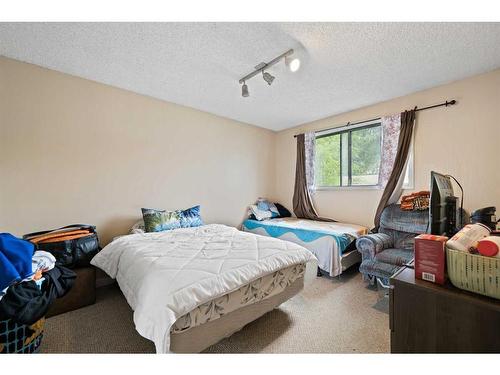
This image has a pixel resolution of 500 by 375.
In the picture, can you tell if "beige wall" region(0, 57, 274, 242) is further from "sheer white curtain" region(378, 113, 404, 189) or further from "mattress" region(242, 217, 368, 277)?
"sheer white curtain" region(378, 113, 404, 189)

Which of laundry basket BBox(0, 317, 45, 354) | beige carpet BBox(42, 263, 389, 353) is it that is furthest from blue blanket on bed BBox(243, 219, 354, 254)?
laundry basket BBox(0, 317, 45, 354)

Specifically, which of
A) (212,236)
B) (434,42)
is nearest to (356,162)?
(434,42)

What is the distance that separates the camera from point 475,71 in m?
2.21

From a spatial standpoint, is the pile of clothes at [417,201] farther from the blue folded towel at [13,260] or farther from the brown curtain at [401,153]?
the blue folded towel at [13,260]

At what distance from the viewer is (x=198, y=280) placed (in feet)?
4.17

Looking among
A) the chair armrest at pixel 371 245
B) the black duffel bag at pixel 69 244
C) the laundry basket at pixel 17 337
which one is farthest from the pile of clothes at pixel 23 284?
the chair armrest at pixel 371 245

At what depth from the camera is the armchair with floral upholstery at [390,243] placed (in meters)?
2.19

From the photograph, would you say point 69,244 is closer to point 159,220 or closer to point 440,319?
point 159,220

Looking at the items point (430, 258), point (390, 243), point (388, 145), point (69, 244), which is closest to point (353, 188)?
point (388, 145)

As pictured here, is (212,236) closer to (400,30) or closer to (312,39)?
(312,39)

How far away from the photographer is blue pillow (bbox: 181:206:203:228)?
2.75 metres

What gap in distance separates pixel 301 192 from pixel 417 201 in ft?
5.69

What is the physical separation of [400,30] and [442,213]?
140cm

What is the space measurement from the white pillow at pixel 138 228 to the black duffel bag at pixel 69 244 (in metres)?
0.40
